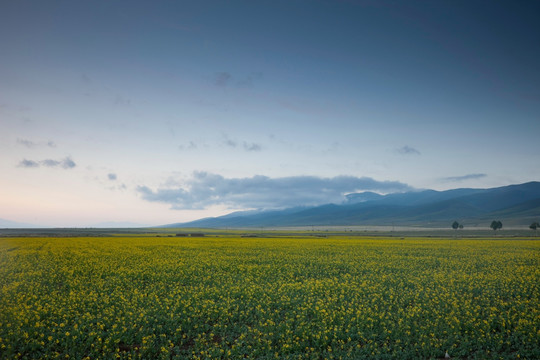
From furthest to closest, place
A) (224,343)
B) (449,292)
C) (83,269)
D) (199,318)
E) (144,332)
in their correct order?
(83,269) < (449,292) < (199,318) < (144,332) < (224,343)

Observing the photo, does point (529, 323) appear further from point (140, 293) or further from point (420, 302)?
point (140, 293)

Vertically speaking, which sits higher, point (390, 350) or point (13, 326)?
point (13, 326)

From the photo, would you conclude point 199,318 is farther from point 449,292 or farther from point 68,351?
point 449,292

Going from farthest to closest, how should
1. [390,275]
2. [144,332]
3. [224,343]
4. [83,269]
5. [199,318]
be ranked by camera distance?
1. [83,269]
2. [390,275]
3. [199,318]
4. [144,332]
5. [224,343]

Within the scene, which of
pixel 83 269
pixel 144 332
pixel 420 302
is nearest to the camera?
pixel 144 332

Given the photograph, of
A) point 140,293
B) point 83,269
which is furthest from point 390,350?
point 83,269

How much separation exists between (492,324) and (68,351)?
15.4 meters

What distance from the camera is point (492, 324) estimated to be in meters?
12.2

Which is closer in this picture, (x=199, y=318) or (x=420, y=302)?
(x=199, y=318)

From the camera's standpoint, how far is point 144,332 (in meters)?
11.4

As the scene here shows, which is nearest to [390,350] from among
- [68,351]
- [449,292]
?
[449,292]

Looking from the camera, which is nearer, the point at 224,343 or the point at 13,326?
the point at 224,343

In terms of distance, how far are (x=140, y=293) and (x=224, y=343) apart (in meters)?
7.48

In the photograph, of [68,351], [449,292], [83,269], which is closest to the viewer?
[68,351]
